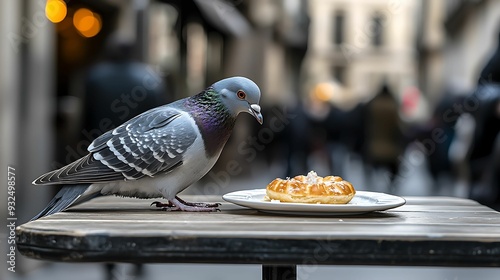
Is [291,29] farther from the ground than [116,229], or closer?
farther from the ground

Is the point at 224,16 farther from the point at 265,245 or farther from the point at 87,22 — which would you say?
the point at 265,245

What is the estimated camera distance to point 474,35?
78.0ft

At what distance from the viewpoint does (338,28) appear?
4950 cm

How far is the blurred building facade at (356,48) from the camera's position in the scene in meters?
47.4

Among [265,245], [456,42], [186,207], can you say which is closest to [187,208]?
[186,207]

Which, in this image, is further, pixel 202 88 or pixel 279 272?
pixel 202 88

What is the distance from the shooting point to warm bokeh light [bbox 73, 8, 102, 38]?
884 centimetres

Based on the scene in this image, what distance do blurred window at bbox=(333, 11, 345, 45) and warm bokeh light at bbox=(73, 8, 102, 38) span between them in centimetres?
3989

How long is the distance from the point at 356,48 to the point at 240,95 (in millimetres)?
44231

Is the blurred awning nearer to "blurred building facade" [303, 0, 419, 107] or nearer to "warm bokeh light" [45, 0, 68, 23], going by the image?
"warm bokeh light" [45, 0, 68, 23]

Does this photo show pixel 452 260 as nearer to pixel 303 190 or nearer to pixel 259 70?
pixel 303 190

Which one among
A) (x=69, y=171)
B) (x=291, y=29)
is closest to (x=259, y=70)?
(x=291, y=29)

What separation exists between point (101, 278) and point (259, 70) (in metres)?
16.0

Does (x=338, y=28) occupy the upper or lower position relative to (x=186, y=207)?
upper
